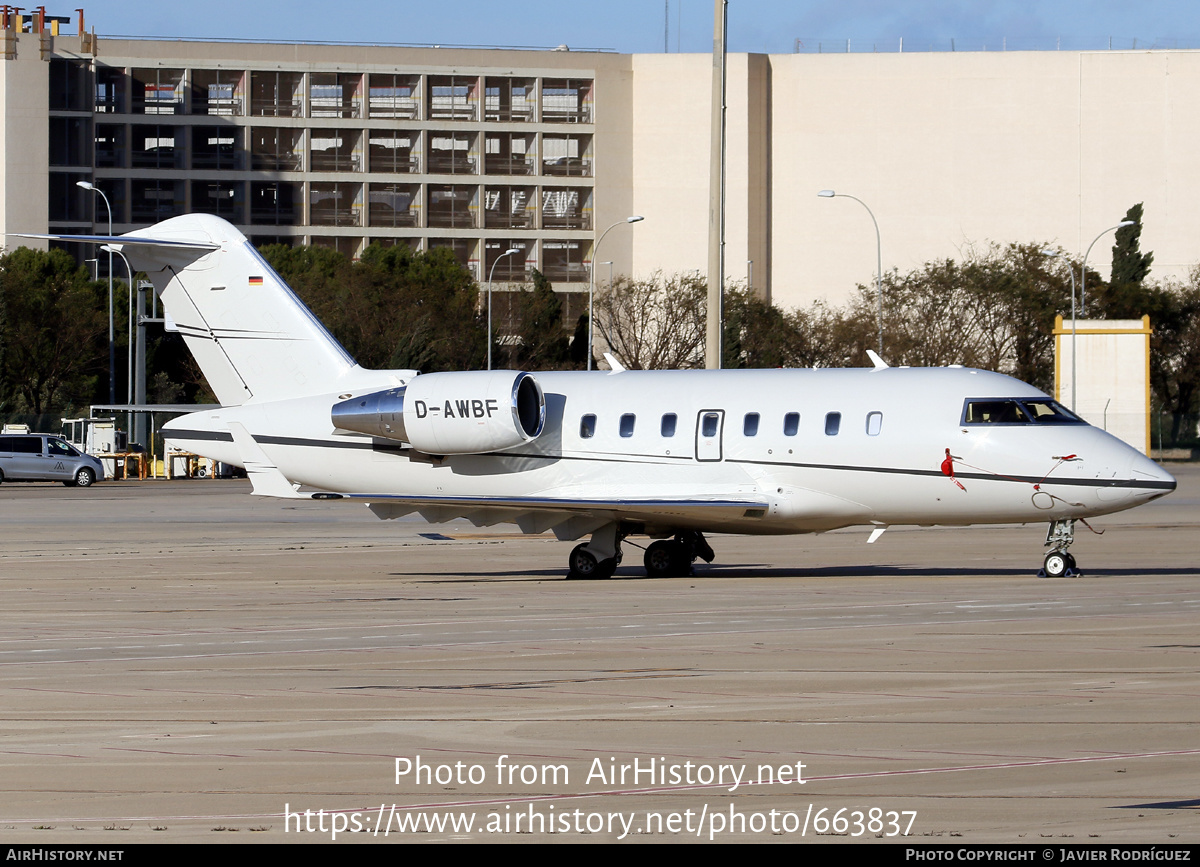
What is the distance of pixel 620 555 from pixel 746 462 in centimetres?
245

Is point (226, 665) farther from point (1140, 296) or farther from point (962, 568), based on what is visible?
point (1140, 296)

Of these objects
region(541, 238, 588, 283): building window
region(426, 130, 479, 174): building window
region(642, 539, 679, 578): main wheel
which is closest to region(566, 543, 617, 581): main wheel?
region(642, 539, 679, 578): main wheel

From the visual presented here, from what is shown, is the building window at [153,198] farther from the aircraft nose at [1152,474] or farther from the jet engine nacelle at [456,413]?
the aircraft nose at [1152,474]

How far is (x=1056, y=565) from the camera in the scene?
830 inches

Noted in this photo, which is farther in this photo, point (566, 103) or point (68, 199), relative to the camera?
point (566, 103)

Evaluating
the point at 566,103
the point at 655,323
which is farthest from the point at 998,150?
the point at 566,103

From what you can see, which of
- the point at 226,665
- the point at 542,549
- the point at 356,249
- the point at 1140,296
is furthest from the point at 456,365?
the point at 226,665

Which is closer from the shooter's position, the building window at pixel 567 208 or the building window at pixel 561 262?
the building window at pixel 567 208

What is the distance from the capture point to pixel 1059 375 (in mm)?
69125

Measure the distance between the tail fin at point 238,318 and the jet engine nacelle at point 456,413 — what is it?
116 centimetres

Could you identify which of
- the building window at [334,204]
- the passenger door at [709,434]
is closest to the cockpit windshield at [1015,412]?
the passenger door at [709,434]

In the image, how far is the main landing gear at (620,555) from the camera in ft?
75.5

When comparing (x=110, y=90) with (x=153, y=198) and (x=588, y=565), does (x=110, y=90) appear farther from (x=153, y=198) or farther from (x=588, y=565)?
(x=588, y=565)
